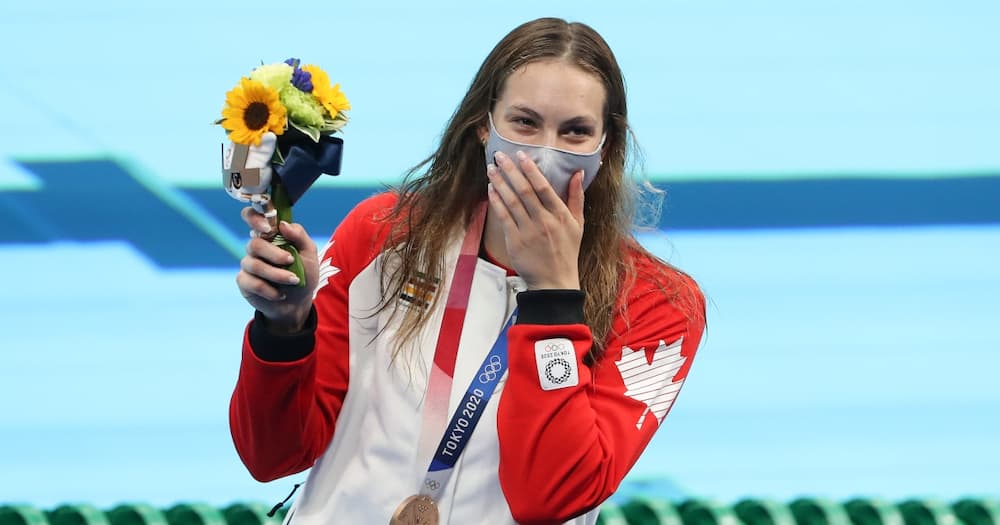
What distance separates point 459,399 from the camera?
75.5 inches

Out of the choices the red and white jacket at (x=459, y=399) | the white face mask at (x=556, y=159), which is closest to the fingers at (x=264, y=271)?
the red and white jacket at (x=459, y=399)

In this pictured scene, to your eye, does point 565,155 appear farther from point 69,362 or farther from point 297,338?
point 69,362

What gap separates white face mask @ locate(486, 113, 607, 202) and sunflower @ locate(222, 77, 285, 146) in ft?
1.39

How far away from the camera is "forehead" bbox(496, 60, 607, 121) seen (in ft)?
6.61

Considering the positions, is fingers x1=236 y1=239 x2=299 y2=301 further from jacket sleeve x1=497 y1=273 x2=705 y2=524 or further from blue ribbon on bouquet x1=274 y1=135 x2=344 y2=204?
jacket sleeve x1=497 y1=273 x2=705 y2=524

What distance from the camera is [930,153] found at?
4820 millimetres

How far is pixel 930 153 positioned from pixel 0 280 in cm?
337

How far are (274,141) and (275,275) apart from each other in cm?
18

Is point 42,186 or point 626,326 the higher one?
point 42,186

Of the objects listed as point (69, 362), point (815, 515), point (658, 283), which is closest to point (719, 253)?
point (815, 515)

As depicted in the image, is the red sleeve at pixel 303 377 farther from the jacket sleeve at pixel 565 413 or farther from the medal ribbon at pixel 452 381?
the jacket sleeve at pixel 565 413

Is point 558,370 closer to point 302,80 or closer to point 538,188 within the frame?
point 538,188

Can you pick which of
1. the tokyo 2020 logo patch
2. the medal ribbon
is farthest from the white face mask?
the tokyo 2020 logo patch

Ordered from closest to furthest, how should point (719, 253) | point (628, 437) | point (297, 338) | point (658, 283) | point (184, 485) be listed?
point (297, 338)
point (628, 437)
point (658, 283)
point (184, 485)
point (719, 253)
